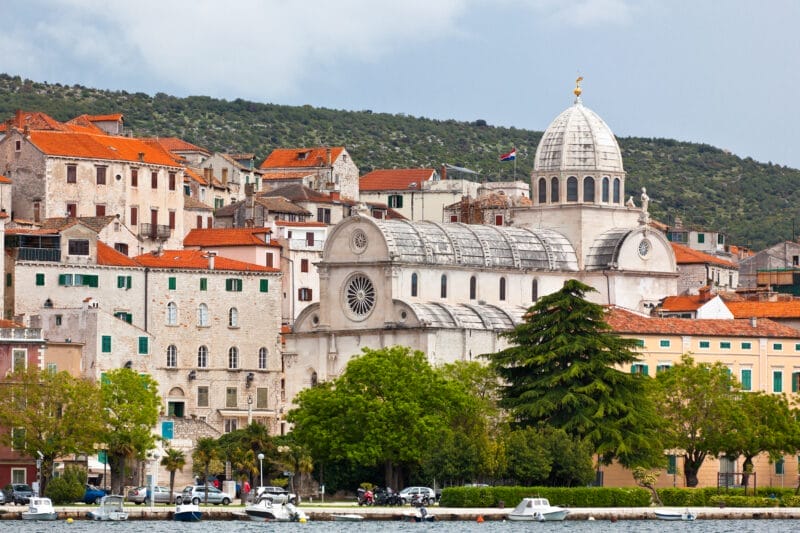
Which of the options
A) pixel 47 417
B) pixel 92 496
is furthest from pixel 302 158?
pixel 92 496

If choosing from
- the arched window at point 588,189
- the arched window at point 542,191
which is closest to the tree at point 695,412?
the arched window at point 588,189

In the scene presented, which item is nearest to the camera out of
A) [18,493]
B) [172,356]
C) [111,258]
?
[18,493]

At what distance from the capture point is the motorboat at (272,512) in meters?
102

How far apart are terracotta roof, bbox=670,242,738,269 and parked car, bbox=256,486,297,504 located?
56337 mm

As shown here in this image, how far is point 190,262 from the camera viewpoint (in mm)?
134000

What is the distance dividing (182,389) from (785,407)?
32.0m

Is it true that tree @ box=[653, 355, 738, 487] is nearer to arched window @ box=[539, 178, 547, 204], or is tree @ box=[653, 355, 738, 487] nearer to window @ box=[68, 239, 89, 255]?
arched window @ box=[539, 178, 547, 204]

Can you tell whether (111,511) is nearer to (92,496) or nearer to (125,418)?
(92,496)

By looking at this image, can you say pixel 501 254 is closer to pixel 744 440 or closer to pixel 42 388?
A: pixel 744 440

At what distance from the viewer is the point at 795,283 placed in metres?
167

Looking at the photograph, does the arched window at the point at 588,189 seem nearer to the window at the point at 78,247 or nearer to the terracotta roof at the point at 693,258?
the terracotta roof at the point at 693,258

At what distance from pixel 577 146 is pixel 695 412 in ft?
91.0

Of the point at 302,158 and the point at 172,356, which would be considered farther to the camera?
the point at 302,158

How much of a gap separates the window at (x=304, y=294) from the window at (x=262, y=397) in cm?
1552
